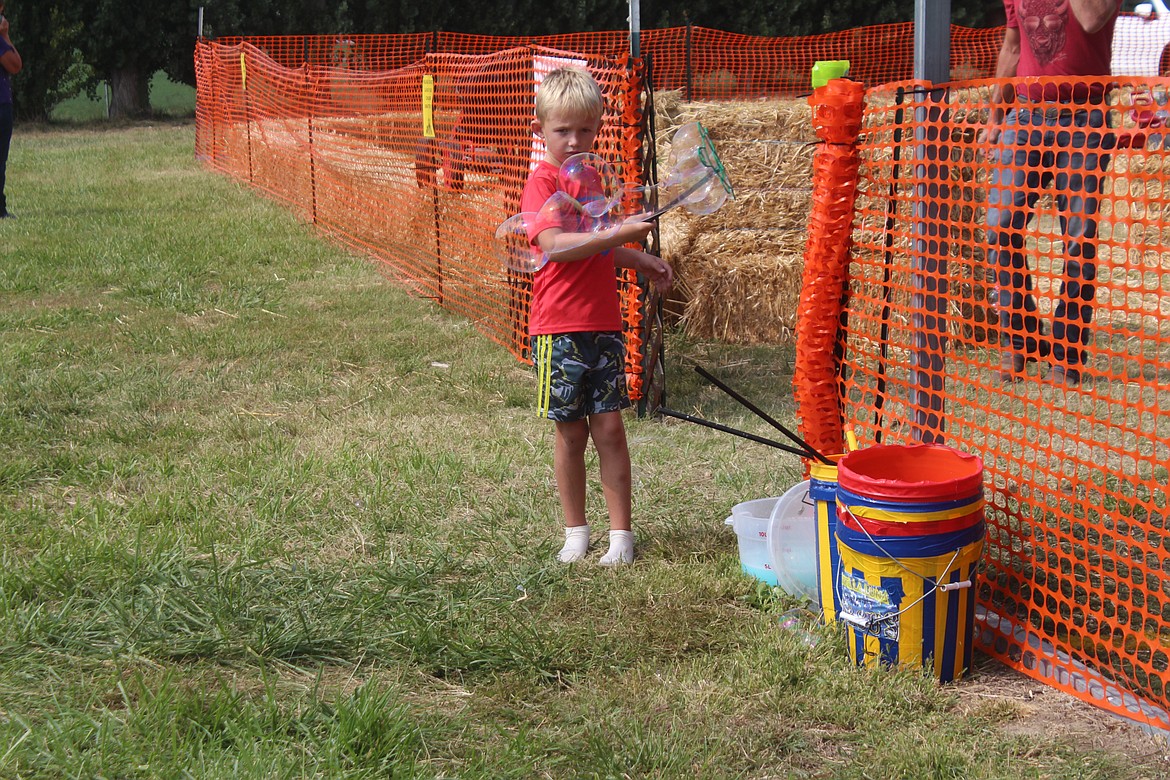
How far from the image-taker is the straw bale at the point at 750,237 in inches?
278

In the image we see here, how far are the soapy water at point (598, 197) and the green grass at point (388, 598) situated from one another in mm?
1075

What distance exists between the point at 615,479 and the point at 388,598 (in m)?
0.85

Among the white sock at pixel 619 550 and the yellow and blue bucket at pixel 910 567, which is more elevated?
the yellow and blue bucket at pixel 910 567

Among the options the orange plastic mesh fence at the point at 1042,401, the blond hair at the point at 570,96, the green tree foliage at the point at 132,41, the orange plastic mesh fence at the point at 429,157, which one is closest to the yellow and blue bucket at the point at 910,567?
the orange plastic mesh fence at the point at 1042,401

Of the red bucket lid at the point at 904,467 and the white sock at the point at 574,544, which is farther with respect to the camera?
the white sock at the point at 574,544

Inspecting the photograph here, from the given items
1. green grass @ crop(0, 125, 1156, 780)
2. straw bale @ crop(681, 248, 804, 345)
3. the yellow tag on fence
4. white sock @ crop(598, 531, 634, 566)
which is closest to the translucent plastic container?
green grass @ crop(0, 125, 1156, 780)

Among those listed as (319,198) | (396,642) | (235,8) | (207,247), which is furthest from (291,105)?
(235,8)

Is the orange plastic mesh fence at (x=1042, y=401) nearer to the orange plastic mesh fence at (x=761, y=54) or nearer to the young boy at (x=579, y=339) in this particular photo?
the young boy at (x=579, y=339)

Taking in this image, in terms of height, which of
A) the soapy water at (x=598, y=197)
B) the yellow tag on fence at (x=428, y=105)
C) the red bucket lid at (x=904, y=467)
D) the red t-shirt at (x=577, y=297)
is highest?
the yellow tag on fence at (x=428, y=105)

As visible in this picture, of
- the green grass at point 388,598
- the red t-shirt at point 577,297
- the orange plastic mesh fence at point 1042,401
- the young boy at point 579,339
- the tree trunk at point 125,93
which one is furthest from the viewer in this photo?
the tree trunk at point 125,93

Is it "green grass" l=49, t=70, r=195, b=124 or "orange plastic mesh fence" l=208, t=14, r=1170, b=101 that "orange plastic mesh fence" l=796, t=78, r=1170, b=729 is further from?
"green grass" l=49, t=70, r=195, b=124

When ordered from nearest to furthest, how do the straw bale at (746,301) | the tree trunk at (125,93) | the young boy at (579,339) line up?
1. the young boy at (579,339)
2. the straw bale at (746,301)
3. the tree trunk at (125,93)

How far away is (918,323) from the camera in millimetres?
3785

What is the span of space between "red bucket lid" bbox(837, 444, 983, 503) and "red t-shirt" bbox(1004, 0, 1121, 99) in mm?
3320
